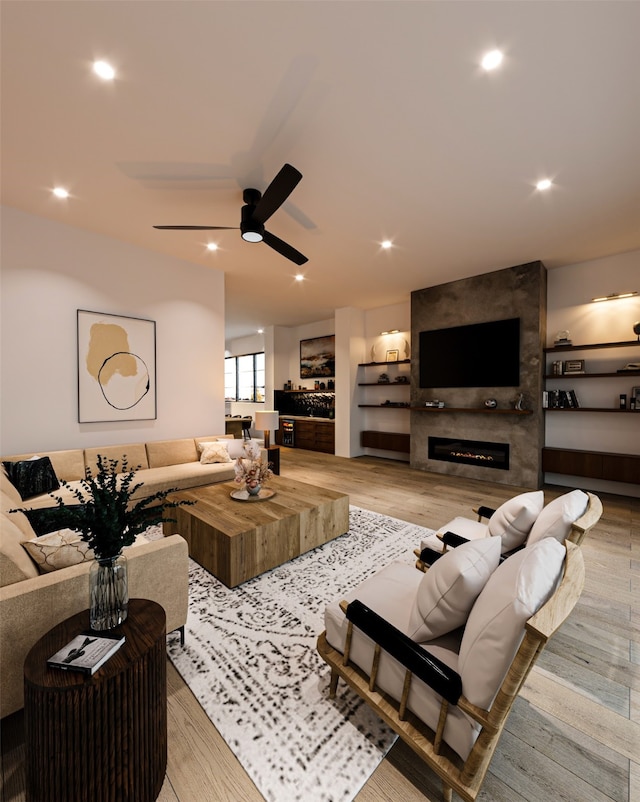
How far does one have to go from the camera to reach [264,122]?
222cm

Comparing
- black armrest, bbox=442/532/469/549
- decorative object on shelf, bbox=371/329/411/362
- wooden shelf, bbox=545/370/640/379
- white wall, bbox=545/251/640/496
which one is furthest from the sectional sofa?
decorative object on shelf, bbox=371/329/411/362

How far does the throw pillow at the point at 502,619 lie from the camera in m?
0.96

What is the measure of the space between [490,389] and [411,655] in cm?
485

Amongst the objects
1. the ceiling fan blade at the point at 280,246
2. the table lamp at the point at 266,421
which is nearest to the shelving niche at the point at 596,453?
the ceiling fan blade at the point at 280,246

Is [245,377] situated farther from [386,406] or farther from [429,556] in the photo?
[429,556]

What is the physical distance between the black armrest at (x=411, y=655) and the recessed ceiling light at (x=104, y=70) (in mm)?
2992

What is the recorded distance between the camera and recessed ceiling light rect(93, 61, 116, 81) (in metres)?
1.83

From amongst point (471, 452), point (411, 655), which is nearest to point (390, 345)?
point (471, 452)

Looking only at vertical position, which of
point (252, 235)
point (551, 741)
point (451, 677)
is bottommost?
point (551, 741)

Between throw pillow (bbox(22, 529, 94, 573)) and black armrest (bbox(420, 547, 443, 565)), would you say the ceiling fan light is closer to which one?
throw pillow (bbox(22, 529, 94, 573))

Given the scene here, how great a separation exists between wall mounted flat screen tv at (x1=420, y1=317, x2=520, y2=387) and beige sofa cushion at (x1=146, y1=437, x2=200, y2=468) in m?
3.99

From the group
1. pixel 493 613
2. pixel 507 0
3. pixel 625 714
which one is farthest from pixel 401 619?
pixel 507 0

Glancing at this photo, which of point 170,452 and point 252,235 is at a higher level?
point 252,235

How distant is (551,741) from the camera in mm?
1364
